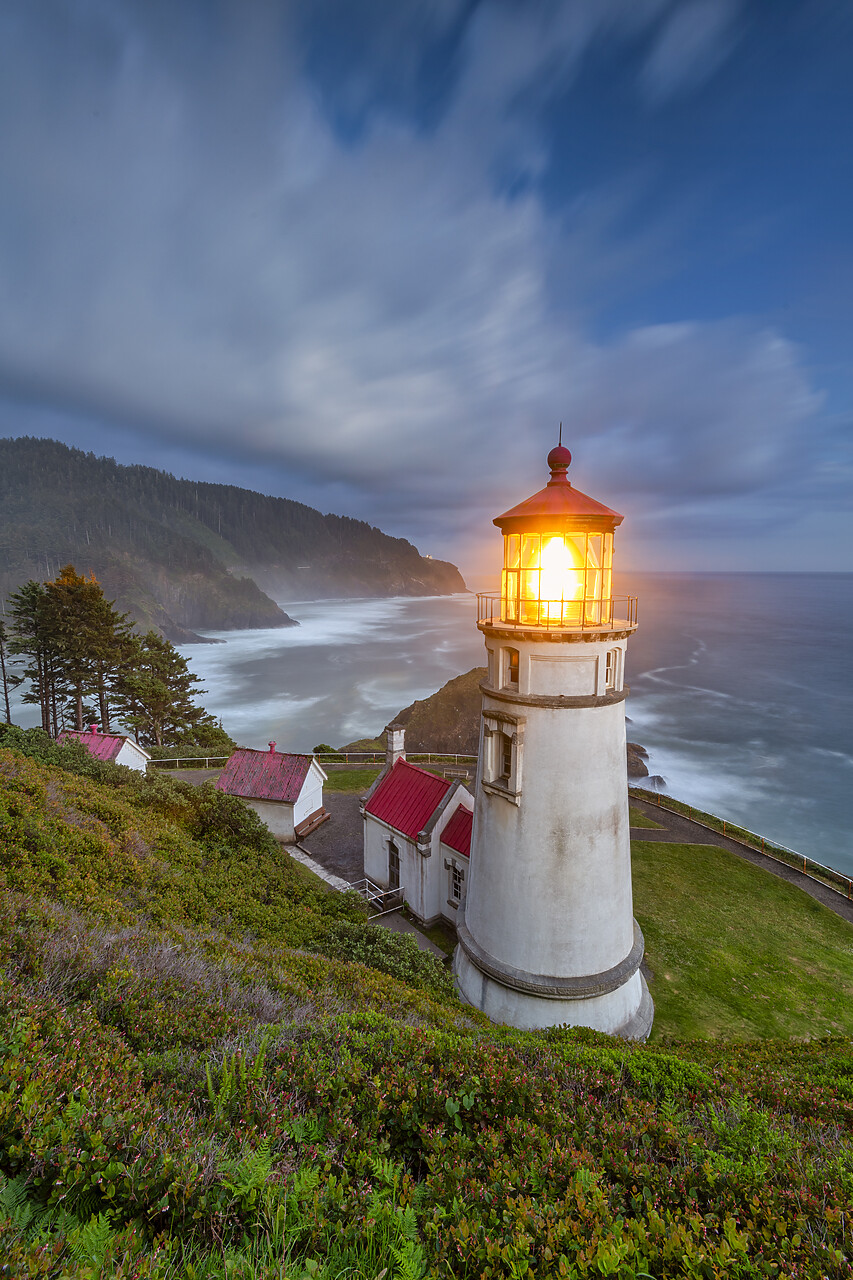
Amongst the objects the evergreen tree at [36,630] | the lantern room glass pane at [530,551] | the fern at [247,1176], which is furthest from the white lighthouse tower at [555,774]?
the evergreen tree at [36,630]

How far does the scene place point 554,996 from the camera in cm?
809

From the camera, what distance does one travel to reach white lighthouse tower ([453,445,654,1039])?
758 cm

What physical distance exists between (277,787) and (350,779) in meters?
5.90

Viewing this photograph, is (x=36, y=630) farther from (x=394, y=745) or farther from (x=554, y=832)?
(x=554, y=832)

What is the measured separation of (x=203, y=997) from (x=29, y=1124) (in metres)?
2.12

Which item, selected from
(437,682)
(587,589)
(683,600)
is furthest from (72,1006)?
(683,600)

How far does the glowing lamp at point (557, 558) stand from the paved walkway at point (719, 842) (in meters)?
12.8

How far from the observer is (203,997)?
458 centimetres

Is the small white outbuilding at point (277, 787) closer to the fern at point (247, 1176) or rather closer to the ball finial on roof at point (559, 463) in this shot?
the ball finial on roof at point (559, 463)

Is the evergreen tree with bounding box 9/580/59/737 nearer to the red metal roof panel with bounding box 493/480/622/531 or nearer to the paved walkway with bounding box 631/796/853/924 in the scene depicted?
the red metal roof panel with bounding box 493/480/622/531

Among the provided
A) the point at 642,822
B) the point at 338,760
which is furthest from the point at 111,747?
the point at 642,822

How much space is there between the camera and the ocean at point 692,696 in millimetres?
34375

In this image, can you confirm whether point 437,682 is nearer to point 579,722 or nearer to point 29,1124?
point 579,722

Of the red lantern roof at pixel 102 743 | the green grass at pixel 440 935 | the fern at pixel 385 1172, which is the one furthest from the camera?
the red lantern roof at pixel 102 743
